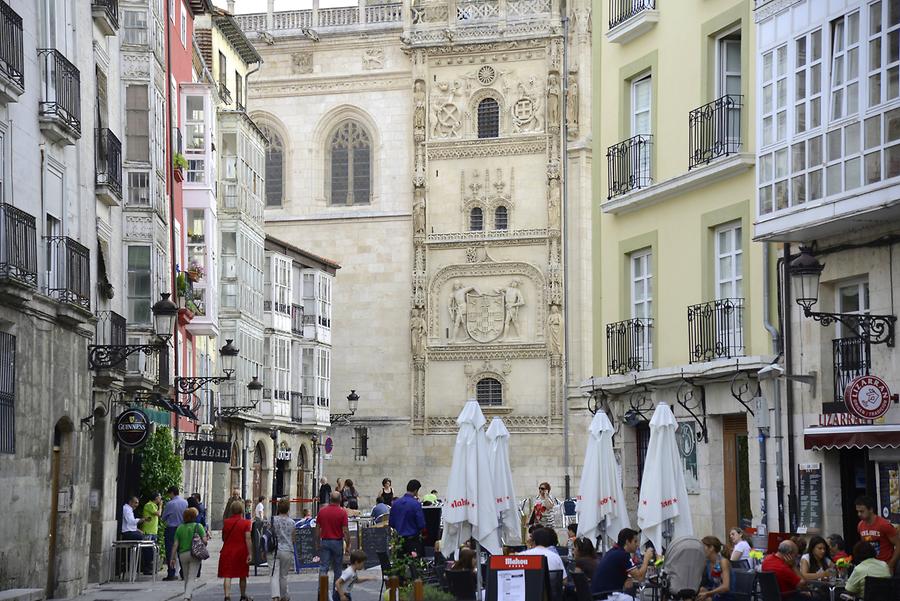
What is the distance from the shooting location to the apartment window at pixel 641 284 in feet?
78.9

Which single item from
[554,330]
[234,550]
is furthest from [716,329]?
[554,330]

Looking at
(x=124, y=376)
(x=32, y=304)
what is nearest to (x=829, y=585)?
(x=32, y=304)

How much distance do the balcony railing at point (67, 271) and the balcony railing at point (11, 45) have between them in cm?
254

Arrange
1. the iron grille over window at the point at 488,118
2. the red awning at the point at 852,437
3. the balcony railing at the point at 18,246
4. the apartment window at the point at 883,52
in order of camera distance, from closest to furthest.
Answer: the apartment window at the point at 883,52, the red awning at the point at 852,437, the balcony railing at the point at 18,246, the iron grille over window at the point at 488,118

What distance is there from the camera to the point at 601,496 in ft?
65.7

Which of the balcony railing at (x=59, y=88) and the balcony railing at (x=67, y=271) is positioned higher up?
the balcony railing at (x=59, y=88)

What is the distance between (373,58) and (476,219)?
6610 mm

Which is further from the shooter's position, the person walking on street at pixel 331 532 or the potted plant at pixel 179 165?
the potted plant at pixel 179 165

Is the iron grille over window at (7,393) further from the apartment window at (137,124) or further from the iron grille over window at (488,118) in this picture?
the iron grille over window at (488,118)

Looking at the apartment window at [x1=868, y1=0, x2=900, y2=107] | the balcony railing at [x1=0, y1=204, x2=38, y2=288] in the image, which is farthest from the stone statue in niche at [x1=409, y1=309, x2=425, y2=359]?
the apartment window at [x1=868, y1=0, x2=900, y2=107]

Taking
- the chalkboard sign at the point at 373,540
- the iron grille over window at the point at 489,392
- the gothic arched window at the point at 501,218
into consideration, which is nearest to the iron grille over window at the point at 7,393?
the chalkboard sign at the point at 373,540

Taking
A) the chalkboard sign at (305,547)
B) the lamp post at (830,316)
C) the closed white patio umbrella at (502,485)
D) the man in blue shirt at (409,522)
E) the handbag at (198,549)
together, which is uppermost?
the lamp post at (830,316)

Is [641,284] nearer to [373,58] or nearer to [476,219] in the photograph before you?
[476,219]

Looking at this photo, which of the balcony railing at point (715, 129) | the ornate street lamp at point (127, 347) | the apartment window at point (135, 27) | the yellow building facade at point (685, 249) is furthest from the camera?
the apartment window at point (135, 27)
